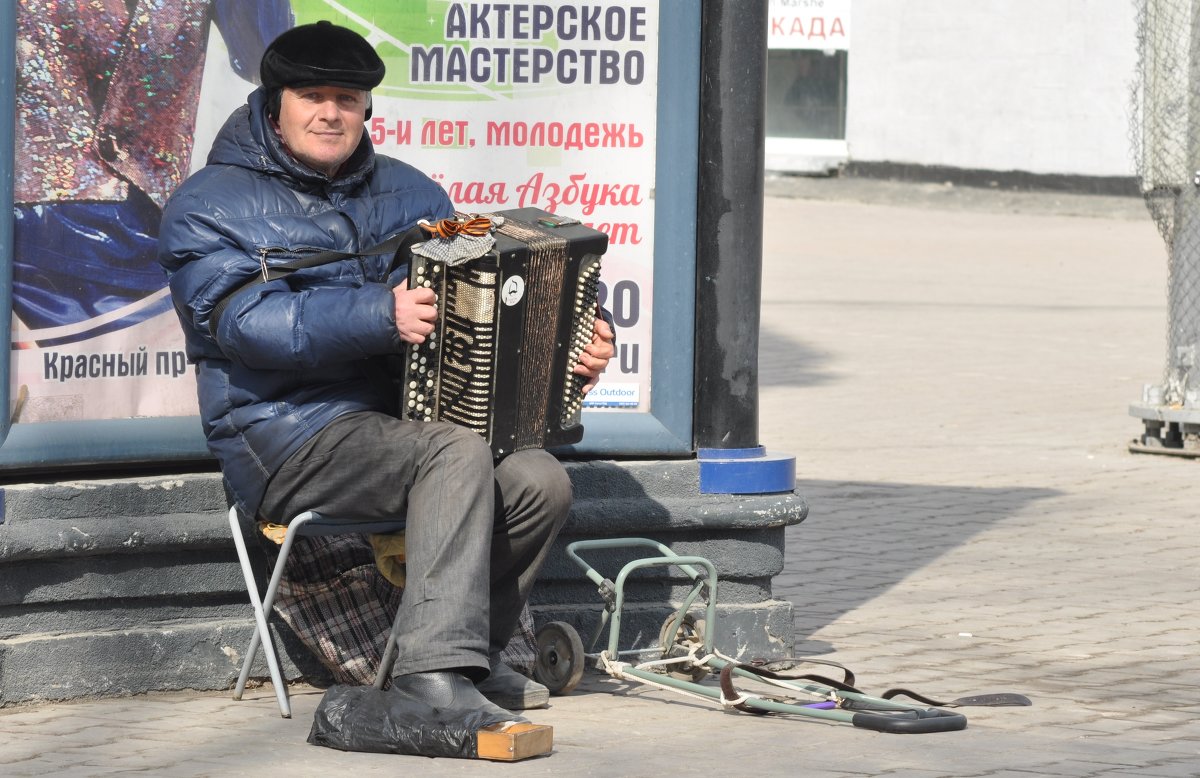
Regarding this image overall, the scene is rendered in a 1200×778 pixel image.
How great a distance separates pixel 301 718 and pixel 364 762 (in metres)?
0.48

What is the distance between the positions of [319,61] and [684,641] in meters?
1.77

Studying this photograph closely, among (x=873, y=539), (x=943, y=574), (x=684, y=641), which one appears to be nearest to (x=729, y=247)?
(x=684, y=641)

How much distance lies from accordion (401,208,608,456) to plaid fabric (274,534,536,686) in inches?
20.8

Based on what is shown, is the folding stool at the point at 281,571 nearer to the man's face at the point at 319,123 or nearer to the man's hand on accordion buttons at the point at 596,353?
the man's hand on accordion buttons at the point at 596,353

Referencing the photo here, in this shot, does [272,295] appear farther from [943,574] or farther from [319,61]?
[943,574]

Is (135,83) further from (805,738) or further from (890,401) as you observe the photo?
(890,401)

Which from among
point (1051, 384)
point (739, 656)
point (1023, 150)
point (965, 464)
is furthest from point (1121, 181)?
point (739, 656)

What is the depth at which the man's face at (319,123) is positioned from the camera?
4.84 m

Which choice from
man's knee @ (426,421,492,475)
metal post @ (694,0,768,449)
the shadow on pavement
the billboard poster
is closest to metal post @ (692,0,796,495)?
metal post @ (694,0,768,449)

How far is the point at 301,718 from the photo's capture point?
4871mm

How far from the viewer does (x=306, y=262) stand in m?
4.73

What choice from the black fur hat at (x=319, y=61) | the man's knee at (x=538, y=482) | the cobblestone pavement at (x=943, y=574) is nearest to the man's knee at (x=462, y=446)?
the man's knee at (x=538, y=482)

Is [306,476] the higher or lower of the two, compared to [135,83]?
lower

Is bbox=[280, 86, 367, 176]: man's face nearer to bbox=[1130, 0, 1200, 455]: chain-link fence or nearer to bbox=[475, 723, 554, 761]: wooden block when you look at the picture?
bbox=[475, 723, 554, 761]: wooden block
